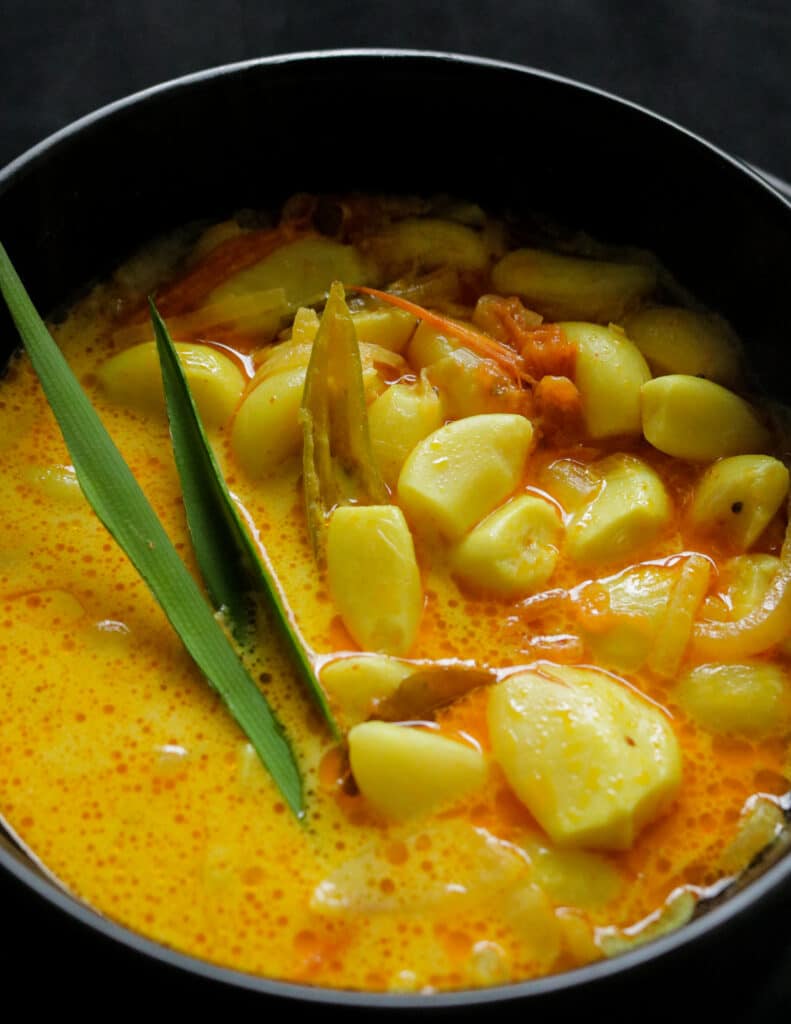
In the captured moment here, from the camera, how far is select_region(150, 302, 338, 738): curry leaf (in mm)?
1154

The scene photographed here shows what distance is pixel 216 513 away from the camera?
46.9 inches

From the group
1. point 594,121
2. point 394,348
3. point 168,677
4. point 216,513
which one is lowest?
point 168,677

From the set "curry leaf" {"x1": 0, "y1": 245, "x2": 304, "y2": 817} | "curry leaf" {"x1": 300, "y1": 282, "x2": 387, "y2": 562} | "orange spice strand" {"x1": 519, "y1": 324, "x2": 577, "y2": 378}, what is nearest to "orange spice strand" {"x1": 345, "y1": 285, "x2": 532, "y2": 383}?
"orange spice strand" {"x1": 519, "y1": 324, "x2": 577, "y2": 378}

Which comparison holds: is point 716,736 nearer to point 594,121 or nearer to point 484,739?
point 484,739

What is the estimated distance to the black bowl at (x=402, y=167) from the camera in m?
1.31

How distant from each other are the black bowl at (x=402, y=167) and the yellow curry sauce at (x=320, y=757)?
0.46ft

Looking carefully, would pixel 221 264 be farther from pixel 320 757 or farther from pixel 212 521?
pixel 320 757

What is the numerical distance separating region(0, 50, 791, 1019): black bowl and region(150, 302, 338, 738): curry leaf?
0.24 metres

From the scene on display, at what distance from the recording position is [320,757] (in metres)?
1.07

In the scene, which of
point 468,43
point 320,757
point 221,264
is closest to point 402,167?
point 221,264

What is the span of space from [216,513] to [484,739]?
0.34 meters

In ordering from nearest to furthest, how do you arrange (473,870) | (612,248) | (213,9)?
(473,870)
(612,248)
(213,9)

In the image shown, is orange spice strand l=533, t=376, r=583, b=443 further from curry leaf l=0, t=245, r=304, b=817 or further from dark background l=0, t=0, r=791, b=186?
dark background l=0, t=0, r=791, b=186

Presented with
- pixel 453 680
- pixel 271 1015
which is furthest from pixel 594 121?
pixel 271 1015
